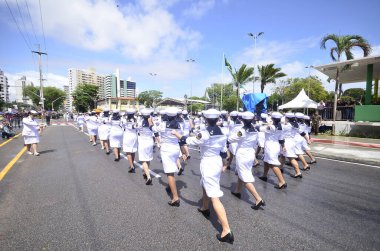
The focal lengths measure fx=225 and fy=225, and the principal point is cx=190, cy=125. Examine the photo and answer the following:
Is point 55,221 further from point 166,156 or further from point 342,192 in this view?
point 342,192

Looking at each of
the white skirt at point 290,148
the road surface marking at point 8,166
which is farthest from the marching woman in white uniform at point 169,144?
the road surface marking at point 8,166

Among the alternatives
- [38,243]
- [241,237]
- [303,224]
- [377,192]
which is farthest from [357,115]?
[38,243]

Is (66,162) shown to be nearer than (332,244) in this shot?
No

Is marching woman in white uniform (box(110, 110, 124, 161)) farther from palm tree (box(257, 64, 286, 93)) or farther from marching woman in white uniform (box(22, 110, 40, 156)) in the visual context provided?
palm tree (box(257, 64, 286, 93))

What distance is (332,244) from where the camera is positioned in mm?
3139

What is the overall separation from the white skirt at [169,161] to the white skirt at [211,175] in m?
1.05

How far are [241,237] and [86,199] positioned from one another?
10.4ft

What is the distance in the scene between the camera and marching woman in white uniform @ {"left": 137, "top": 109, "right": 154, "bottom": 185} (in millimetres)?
5789

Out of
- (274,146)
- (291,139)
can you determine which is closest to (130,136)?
(274,146)

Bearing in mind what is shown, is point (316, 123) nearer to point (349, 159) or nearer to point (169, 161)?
point (349, 159)

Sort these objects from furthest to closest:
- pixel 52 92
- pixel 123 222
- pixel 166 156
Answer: pixel 52 92 → pixel 166 156 → pixel 123 222

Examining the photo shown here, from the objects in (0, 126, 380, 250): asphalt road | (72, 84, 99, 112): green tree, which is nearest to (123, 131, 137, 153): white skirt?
(0, 126, 380, 250): asphalt road

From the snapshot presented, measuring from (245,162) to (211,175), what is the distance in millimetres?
1230

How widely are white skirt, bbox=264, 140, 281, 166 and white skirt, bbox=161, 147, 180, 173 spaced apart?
2400 millimetres
